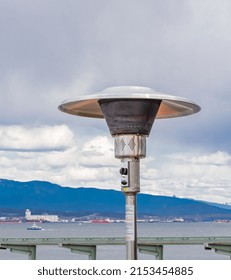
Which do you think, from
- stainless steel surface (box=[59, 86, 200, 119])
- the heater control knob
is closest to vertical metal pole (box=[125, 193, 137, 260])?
the heater control knob

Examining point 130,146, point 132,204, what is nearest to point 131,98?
point 130,146

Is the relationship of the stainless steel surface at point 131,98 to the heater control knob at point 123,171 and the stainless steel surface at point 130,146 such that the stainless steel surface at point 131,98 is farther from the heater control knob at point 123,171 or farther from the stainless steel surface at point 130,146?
the heater control knob at point 123,171

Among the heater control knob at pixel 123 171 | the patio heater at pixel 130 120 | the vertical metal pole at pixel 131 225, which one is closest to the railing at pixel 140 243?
the vertical metal pole at pixel 131 225

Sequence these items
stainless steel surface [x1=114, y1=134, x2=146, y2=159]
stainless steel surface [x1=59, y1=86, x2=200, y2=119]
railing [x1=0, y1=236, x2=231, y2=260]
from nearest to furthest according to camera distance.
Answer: stainless steel surface [x1=59, y1=86, x2=200, y2=119], stainless steel surface [x1=114, y1=134, x2=146, y2=159], railing [x1=0, y1=236, x2=231, y2=260]

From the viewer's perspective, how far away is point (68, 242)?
39031mm

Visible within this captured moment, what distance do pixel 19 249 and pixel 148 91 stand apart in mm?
31420

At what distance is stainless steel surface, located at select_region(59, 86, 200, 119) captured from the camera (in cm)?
1198

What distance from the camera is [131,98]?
470 inches

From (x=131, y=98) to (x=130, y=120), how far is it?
0.46m

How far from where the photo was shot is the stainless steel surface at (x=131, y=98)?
39.3 feet

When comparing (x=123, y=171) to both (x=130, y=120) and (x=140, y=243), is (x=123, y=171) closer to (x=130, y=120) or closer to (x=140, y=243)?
(x=130, y=120)

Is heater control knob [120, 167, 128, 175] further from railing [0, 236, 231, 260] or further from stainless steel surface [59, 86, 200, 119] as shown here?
railing [0, 236, 231, 260]
